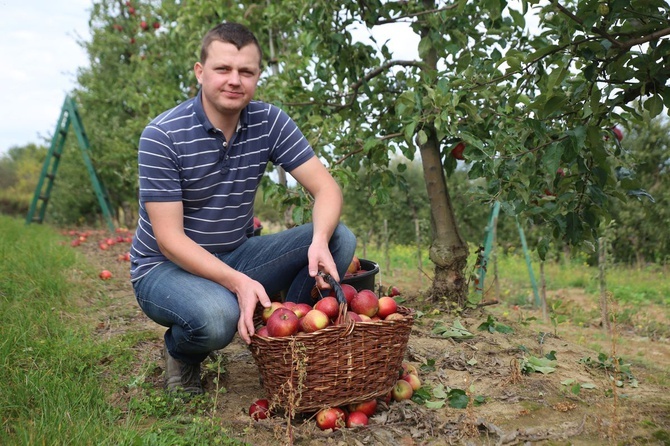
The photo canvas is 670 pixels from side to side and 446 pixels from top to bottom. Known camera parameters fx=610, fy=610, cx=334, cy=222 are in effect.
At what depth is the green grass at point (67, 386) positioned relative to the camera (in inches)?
78.3

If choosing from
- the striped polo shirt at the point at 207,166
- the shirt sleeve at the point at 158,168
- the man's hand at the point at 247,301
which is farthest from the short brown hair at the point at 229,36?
the man's hand at the point at 247,301

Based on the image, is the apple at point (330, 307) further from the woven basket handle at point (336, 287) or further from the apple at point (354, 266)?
the apple at point (354, 266)

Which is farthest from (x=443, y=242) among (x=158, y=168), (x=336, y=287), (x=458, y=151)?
(x=158, y=168)

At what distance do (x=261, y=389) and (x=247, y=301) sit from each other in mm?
602

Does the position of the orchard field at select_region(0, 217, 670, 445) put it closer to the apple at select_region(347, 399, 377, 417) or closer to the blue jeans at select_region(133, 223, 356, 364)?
the apple at select_region(347, 399, 377, 417)

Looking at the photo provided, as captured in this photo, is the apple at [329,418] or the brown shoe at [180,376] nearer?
the apple at [329,418]

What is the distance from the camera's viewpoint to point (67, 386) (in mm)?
2346

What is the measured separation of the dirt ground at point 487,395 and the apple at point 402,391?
4 cm

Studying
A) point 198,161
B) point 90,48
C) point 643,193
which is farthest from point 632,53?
point 90,48

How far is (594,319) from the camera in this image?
18.8 feet

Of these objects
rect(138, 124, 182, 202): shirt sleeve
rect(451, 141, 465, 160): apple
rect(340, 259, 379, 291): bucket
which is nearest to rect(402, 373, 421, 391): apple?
rect(340, 259, 379, 291): bucket

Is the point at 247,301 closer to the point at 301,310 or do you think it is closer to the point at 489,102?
the point at 301,310

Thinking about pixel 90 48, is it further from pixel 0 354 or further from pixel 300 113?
pixel 0 354

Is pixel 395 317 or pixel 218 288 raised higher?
pixel 218 288
